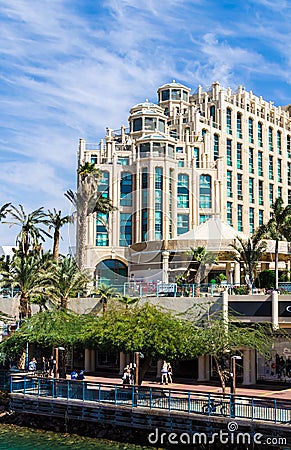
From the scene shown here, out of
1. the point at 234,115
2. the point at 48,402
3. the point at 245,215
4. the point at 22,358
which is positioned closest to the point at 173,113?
the point at 234,115

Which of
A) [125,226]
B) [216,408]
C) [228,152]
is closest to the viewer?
[216,408]

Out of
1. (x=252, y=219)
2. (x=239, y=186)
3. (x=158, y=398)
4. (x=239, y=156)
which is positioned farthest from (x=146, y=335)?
(x=239, y=156)

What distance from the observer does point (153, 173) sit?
7262 centimetres

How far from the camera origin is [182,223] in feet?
241

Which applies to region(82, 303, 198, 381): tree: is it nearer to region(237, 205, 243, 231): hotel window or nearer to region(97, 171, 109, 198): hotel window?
region(97, 171, 109, 198): hotel window

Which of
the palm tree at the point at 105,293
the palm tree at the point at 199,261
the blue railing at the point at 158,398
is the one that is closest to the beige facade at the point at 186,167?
the palm tree at the point at 199,261

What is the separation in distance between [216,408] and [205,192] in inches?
2049

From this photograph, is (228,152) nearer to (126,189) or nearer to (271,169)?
(271,169)

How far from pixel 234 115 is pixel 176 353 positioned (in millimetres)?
62785

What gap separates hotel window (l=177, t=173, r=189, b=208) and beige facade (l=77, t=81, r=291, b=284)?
12 centimetres

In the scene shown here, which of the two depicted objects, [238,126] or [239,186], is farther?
[238,126]

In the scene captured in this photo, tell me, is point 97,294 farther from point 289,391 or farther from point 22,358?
point 289,391

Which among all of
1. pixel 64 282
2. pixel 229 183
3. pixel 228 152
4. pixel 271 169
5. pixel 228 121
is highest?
pixel 228 121

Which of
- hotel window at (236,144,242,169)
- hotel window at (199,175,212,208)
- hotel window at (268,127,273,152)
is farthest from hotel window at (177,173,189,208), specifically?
hotel window at (268,127,273,152)
